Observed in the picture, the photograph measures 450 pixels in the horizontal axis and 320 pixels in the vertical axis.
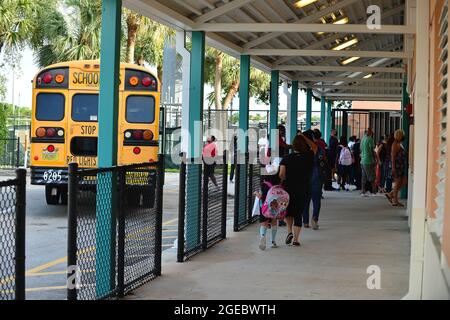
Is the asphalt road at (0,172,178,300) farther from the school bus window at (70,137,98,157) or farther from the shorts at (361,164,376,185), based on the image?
the shorts at (361,164,376,185)

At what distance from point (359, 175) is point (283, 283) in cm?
1830

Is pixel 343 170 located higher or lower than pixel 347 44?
lower

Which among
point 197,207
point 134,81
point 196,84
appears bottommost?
point 197,207

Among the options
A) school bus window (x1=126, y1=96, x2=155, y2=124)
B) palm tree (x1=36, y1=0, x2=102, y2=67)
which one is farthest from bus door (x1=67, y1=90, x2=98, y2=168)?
palm tree (x1=36, y1=0, x2=102, y2=67)

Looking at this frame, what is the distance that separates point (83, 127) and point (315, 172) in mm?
5499

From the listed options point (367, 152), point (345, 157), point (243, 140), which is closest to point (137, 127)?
point (243, 140)

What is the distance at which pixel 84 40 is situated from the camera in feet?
106

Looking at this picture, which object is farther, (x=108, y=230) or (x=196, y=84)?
(x=196, y=84)

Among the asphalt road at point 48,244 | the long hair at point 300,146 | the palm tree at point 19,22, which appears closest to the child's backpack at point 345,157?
the asphalt road at point 48,244

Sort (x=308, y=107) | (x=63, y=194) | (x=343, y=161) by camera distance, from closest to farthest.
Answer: (x=63, y=194) → (x=343, y=161) → (x=308, y=107)

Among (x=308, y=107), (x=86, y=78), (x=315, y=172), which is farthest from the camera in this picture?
(x=308, y=107)

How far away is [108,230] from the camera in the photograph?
7.96 m

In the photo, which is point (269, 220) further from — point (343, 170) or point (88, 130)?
point (343, 170)
